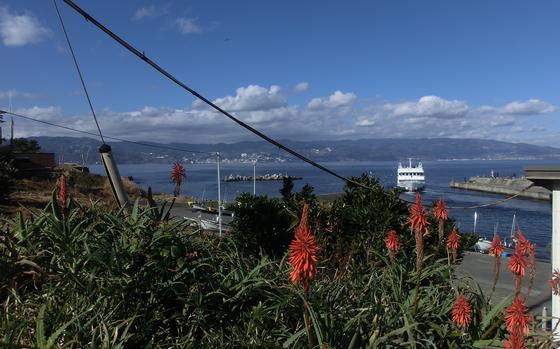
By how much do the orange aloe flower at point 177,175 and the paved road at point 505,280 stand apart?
8.83 meters

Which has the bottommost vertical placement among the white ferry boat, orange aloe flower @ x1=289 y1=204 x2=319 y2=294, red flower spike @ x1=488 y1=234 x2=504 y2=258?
the white ferry boat

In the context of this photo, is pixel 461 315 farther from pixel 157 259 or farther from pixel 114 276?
pixel 114 276

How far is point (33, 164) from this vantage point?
2964 cm

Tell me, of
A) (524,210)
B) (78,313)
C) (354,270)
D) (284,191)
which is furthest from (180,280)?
(524,210)

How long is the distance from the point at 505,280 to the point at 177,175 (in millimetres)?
15431

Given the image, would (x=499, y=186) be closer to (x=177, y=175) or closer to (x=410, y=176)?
(x=410, y=176)

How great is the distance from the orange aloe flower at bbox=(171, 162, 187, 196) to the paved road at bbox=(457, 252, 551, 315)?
348 inches

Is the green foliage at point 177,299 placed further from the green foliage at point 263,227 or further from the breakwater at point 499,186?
the breakwater at point 499,186

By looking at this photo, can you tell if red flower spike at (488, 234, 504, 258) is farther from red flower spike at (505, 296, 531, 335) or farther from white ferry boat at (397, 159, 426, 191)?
white ferry boat at (397, 159, 426, 191)

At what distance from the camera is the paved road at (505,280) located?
12789 mm

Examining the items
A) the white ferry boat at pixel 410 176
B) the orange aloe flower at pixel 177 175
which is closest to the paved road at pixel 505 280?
the orange aloe flower at pixel 177 175

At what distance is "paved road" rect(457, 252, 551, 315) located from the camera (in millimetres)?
12789

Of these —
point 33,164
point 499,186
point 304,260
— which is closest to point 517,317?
point 304,260

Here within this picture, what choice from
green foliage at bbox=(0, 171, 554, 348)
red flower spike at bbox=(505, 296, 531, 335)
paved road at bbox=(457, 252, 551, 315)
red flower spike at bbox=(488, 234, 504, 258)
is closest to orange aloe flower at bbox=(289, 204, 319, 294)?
green foliage at bbox=(0, 171, 554, 348)
